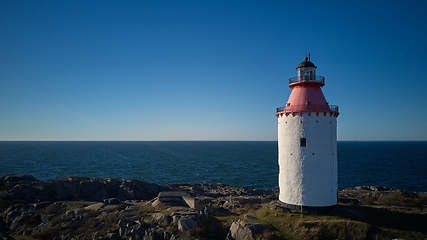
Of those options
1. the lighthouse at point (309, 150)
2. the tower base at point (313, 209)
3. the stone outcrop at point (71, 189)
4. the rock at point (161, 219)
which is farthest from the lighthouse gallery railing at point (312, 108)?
the stone outcrop at point (71, 189)

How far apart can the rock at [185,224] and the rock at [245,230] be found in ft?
11.5

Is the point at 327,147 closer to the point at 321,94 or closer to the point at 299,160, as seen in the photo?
the point at 299,160

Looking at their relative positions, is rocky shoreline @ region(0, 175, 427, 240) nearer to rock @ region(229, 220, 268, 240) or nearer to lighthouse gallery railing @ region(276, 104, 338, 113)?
rock @ region(229, 220, 268, 240)

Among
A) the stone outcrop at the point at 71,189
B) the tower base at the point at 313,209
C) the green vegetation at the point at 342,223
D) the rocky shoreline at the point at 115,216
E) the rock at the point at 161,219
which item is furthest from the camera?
the stone outcrop at the point at 71,189

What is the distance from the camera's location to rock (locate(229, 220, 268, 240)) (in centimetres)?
2000

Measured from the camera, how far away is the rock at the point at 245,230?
20000 millimetres

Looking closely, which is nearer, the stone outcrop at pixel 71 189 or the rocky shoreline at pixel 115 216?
the rocky shoreline at pixel 115 216

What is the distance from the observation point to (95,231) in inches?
898

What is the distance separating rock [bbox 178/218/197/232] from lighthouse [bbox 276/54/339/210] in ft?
33.5

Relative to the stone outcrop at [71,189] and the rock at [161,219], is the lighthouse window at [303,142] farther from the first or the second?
the stone outcrop at [71,189]

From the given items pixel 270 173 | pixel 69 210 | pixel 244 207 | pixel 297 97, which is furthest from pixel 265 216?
pixel 270 173

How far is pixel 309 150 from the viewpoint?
24.6 meters

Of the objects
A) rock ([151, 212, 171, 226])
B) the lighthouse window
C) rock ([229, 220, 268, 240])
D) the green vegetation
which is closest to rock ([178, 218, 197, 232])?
rock ([151, 212, 171, 226])

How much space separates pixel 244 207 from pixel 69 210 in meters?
20.4
